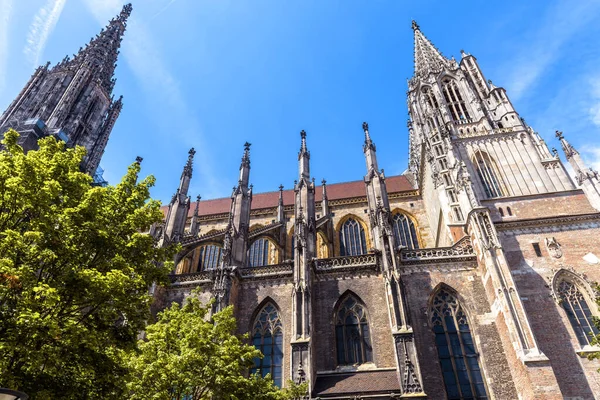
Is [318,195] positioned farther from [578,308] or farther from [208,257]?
[578,308]

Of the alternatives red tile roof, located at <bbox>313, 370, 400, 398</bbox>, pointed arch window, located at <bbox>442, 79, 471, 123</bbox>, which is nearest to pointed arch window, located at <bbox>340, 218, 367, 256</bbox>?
pointed arch window, located at <bbox>442, 79, 471, 123</bbox>

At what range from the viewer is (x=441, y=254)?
1716cm

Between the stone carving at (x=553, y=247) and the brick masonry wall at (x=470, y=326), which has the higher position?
the stone carving at (x=553, y=247)

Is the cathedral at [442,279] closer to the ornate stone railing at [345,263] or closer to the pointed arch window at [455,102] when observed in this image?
the ornate stone railing at [345,263]

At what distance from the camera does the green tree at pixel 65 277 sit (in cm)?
614

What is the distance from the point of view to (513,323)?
44.2ft

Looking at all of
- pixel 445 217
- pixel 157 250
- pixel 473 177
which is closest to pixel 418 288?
pixel 445 217

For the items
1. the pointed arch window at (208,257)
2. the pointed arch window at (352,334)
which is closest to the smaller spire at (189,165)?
the pointed arch window at (208,257)

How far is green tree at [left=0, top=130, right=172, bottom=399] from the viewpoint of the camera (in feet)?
20.2

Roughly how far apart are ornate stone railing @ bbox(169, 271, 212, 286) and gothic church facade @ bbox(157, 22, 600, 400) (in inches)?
2.8

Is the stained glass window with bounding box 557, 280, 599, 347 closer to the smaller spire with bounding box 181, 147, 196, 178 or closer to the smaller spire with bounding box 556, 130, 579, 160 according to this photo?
the smaller spire with bounding box 556, 130, 579, 160

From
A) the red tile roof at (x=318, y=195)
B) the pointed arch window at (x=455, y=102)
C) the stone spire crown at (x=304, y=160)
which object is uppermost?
the pointed arch window at (x=455, y=102)

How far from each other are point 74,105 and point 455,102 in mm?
29788

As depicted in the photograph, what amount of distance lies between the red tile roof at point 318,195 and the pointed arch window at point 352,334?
13156 mm
